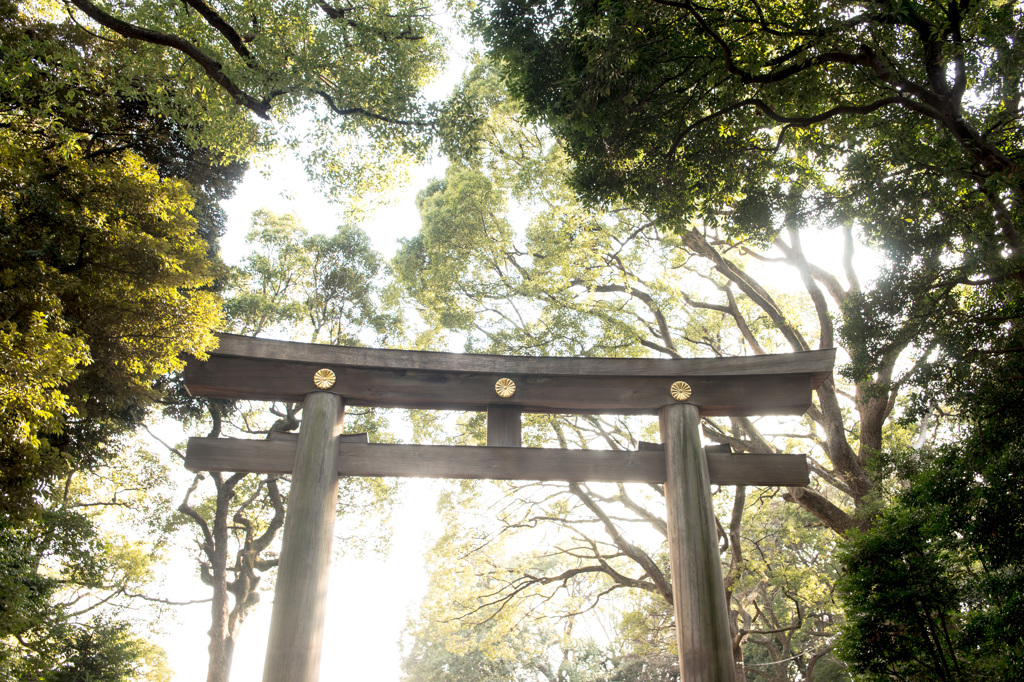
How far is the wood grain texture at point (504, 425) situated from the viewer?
15.4ft

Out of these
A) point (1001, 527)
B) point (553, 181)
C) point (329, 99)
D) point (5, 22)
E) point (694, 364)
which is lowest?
point (1001, 527)

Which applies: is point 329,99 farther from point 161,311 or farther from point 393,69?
point 161,311

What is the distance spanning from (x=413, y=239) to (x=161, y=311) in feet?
20.3

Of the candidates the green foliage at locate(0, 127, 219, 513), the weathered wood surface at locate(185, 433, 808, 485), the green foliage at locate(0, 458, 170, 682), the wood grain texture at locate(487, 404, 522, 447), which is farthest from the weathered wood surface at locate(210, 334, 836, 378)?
the green foliage at locate(0, 458, 170, 682)

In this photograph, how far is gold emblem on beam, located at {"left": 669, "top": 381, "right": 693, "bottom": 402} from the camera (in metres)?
4.68

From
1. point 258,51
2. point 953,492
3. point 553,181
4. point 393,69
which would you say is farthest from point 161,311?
point 953,492

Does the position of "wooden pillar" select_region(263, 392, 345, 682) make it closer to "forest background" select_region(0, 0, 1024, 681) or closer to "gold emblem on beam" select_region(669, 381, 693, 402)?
"forest background" select_region(0, 0, 1024, 681)

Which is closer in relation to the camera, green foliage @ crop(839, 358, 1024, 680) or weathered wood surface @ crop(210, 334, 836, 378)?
green foliage @ crop(839, 358, 1024, 680)

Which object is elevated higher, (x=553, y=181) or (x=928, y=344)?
(x=553, y=181)

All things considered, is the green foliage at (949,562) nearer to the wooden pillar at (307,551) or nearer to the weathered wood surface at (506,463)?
the weathered wood surface at (506,463)

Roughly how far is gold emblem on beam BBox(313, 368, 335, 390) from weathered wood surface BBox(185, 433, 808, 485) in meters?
0.44

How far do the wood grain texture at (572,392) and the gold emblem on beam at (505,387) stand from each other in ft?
0.14

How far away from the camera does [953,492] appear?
14.1 feet

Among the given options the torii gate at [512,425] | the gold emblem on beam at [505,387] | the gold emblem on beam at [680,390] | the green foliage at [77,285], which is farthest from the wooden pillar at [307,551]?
the gold emblem on beam at [680,390]
